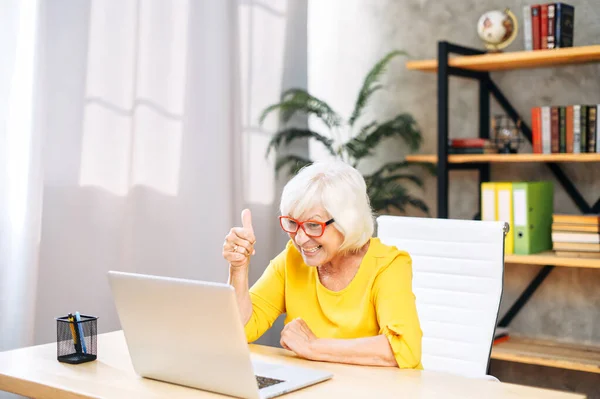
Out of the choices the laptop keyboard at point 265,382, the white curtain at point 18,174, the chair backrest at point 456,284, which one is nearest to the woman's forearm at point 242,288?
the laptop keyboard at point 265,382

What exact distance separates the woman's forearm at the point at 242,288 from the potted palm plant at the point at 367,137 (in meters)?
1.83

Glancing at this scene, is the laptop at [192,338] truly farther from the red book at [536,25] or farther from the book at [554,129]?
the red book at [536,25]

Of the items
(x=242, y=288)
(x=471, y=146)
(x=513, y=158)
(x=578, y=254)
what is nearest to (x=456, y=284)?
(x=242, y=288)

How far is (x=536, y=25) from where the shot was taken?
3.38 meters

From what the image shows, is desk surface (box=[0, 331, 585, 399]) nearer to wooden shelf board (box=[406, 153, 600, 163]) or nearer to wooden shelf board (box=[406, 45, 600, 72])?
wooden shelf board (box=[406, 153, 600, 163])

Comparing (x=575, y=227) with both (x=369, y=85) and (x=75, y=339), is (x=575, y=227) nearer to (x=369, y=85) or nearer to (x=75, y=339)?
(x=369, y=85)

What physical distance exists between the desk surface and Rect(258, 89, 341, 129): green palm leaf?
2.11 metres

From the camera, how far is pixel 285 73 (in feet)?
13.5

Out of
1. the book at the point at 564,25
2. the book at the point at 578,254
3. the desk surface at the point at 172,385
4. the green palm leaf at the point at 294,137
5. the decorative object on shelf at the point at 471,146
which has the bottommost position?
the desk surface at the point at 172,385

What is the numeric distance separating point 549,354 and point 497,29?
141cm

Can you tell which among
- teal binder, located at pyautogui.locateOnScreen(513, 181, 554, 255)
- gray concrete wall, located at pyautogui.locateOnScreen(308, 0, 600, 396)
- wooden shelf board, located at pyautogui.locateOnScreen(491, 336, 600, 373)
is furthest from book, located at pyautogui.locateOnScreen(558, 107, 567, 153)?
wooden shelf board, located at pyautogui.locateOnScreen(491, 336, 600, 373)

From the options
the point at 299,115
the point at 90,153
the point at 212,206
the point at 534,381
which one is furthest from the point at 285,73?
the point at 534,381

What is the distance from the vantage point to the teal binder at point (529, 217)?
3371mm

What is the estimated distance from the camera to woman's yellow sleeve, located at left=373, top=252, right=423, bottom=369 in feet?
6.29
